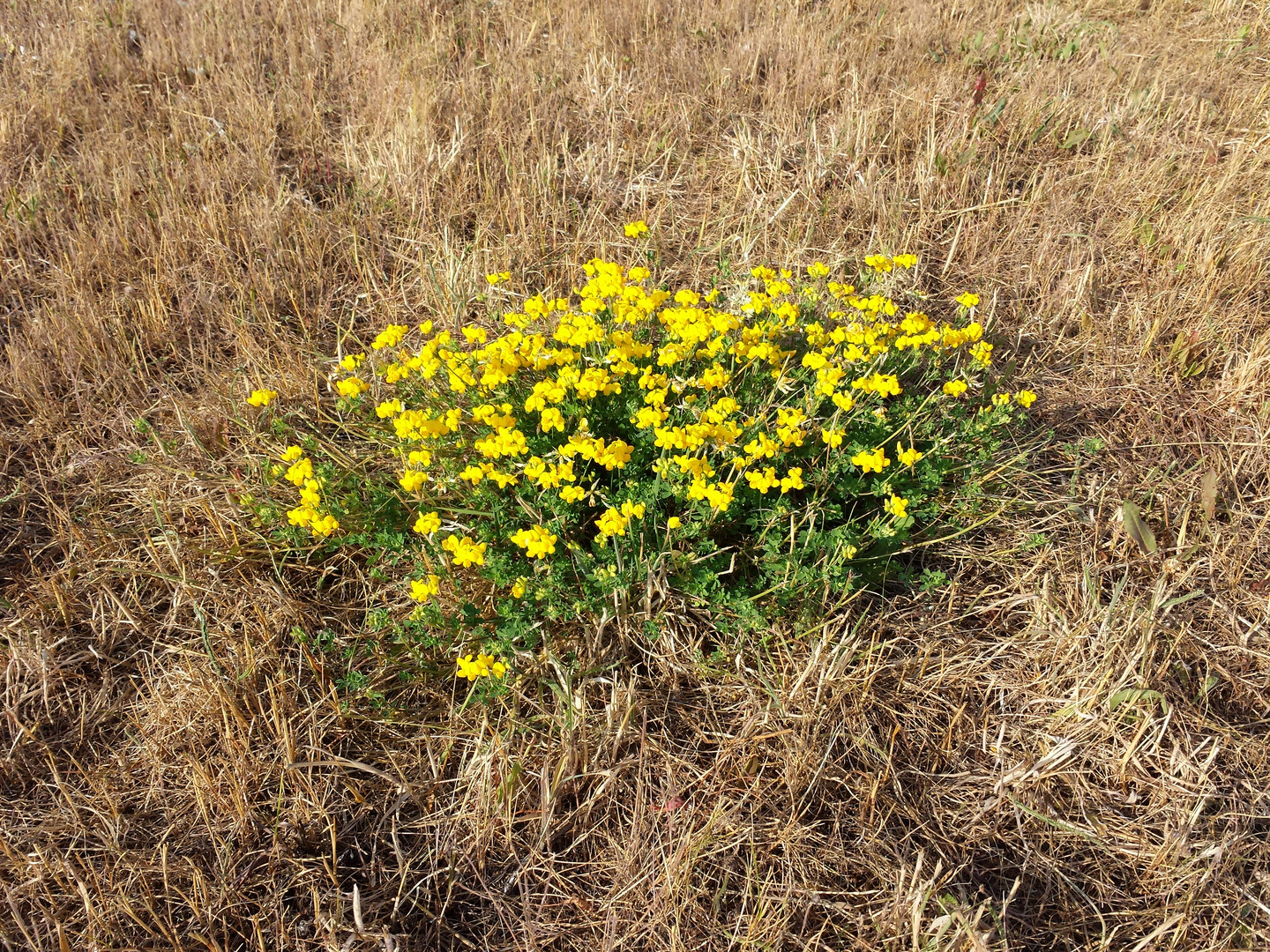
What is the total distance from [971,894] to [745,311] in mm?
2072

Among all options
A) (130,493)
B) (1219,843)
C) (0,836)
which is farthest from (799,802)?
(130,493)

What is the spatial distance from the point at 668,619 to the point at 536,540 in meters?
0.53

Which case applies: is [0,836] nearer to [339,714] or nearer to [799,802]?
[339,714]

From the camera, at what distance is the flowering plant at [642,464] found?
2592mm

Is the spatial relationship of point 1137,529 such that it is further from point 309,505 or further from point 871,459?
point 309,505

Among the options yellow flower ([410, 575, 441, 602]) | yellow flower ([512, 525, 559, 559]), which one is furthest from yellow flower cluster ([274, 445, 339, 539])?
yellow flower ([512, 525, 559, 559])

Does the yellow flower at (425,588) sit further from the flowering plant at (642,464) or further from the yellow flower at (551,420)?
the yellow flower at (551,420)

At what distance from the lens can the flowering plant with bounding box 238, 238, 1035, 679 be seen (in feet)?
8.50

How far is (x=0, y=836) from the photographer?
218cm

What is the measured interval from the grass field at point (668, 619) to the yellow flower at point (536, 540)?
402 mm

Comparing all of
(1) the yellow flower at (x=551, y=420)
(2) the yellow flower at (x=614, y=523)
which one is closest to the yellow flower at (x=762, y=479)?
(2) the yellow flower at (x=614, y=523)

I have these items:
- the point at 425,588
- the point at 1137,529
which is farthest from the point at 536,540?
the point at 1137,529

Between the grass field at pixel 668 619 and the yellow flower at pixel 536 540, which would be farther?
the yellow flower at pixel 536 540

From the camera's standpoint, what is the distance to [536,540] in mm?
2463
